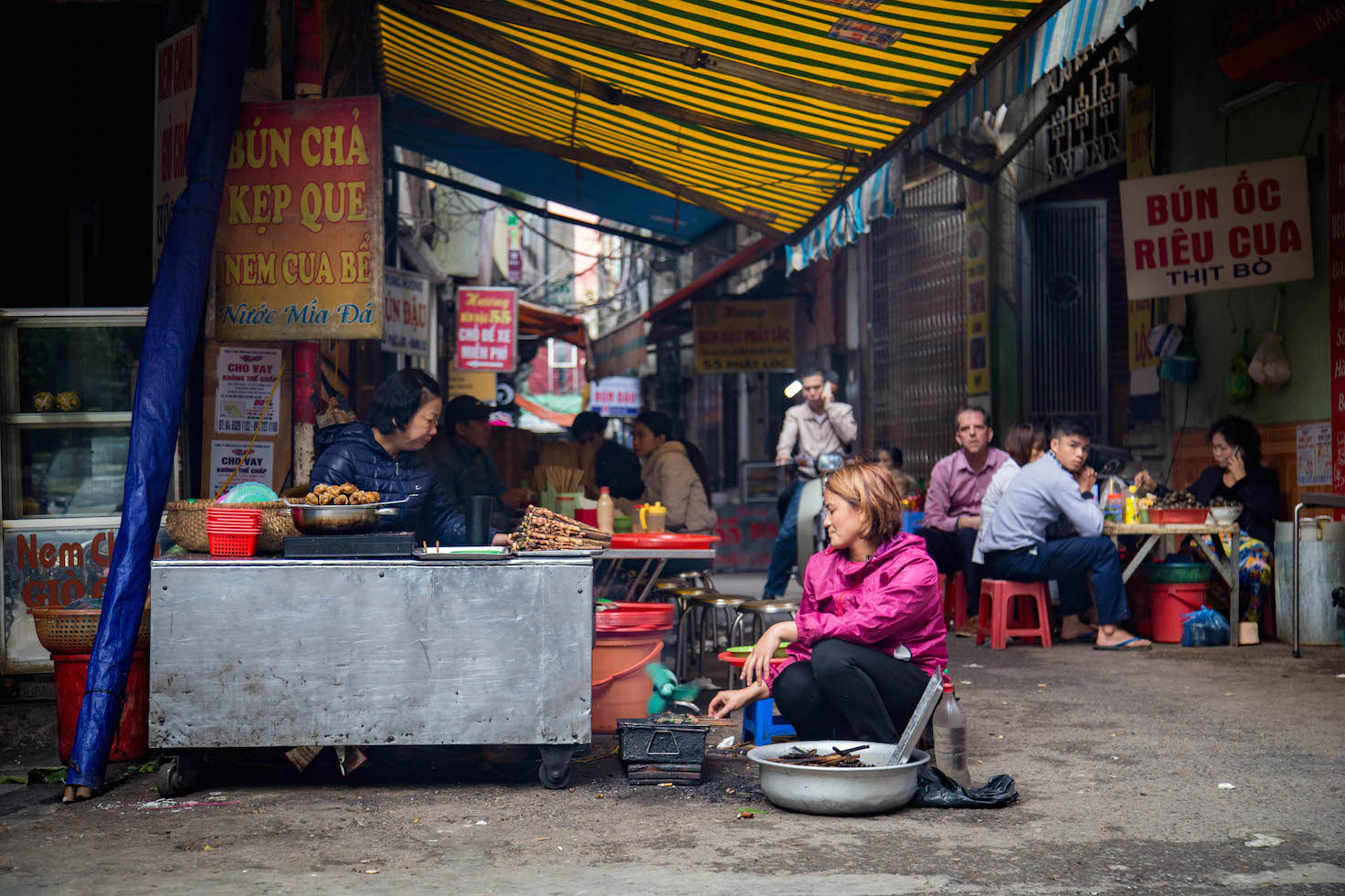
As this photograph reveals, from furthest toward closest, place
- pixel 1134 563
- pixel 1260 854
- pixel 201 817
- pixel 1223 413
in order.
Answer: pixel 1223 413 → pixel 1134 563 → pixel 201 817 → pixel 1260 854

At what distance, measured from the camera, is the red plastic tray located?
7.05 metres

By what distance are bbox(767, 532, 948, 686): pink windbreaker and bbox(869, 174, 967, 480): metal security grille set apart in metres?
9.12

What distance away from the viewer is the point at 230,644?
4.87 meters

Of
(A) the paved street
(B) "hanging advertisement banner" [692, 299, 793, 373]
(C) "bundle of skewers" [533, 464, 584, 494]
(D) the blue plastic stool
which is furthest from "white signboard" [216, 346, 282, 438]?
(B) "hanging advertisement banner" [692, 299, 793, 373]

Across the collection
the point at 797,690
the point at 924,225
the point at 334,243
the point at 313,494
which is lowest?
the point at 797,690

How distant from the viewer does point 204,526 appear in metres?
5.12

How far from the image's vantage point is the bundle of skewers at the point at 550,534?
5.56 m

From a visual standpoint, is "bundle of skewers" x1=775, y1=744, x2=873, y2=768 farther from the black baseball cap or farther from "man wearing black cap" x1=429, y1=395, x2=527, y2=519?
the black baseball cap

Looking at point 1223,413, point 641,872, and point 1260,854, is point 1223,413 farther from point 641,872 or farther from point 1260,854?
point 641,872

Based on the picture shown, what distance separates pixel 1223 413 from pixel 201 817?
8278 mm

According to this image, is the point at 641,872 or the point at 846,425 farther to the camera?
the point at 846,425

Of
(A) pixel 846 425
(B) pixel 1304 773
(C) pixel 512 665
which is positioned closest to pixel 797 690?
(C) pixel 512 665

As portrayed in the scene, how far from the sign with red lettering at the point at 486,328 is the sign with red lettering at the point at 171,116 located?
1069 cm

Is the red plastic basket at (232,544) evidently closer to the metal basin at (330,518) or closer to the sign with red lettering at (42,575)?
the metal basin at (330,518)
